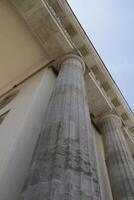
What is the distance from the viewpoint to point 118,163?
6.64m

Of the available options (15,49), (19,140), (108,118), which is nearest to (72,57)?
(15,49)

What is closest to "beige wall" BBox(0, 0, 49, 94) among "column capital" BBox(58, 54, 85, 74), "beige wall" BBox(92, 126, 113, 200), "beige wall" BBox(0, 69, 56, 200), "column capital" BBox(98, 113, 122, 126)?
"column capital" BBox(58, 54, 85, 74)

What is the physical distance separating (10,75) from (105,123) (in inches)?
154

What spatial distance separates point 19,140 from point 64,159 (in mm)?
1628

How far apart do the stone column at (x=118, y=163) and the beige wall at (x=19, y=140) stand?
2.39m

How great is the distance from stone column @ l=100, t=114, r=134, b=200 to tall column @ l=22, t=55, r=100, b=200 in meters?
2.34

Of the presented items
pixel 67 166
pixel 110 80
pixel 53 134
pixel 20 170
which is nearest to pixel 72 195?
pixel 67 166

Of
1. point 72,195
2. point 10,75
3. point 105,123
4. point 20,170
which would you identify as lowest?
point 72,195

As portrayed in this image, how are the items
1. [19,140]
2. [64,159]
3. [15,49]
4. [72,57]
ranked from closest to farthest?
1. [64,159]
2. [19,140]
3. [72,57]
4. [15,49]

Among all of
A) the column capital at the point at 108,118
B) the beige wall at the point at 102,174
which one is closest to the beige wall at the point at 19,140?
the beige wall at the point at 102,174

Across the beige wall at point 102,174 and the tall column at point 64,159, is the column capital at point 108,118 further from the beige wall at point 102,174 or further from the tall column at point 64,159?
the tall column at point 64,159

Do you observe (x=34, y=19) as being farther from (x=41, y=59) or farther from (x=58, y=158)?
(x=58, y=158)

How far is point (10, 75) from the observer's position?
31.1 ft

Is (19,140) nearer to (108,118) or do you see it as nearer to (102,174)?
(102,174)
